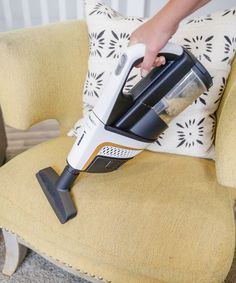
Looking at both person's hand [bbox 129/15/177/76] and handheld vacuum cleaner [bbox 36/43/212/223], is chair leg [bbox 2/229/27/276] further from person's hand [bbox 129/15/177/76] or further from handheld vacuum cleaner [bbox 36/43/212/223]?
person's hand [bbox 129/15/177/76]

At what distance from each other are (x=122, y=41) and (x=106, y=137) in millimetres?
329

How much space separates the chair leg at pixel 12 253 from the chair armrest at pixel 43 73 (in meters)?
0.31

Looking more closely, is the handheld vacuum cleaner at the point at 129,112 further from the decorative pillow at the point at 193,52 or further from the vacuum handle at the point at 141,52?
the decorative pillow at the point at 193,52

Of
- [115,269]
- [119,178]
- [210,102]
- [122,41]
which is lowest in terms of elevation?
[115,269]

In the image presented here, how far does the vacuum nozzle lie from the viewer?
23.8 inches

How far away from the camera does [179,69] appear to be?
55 cm

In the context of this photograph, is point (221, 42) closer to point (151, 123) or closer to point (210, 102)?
point (210, 102)

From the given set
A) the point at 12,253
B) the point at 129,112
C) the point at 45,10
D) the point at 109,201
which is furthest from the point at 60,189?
the point at 45,10

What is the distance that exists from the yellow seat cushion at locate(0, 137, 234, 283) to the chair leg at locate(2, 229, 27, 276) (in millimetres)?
104

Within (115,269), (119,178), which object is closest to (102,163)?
(119,178)

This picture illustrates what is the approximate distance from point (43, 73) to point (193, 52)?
1.31ft

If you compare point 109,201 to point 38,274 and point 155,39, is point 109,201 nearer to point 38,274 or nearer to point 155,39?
point 155,39

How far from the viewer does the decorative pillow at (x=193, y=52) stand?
0.72m

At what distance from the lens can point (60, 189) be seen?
2.13 feet
